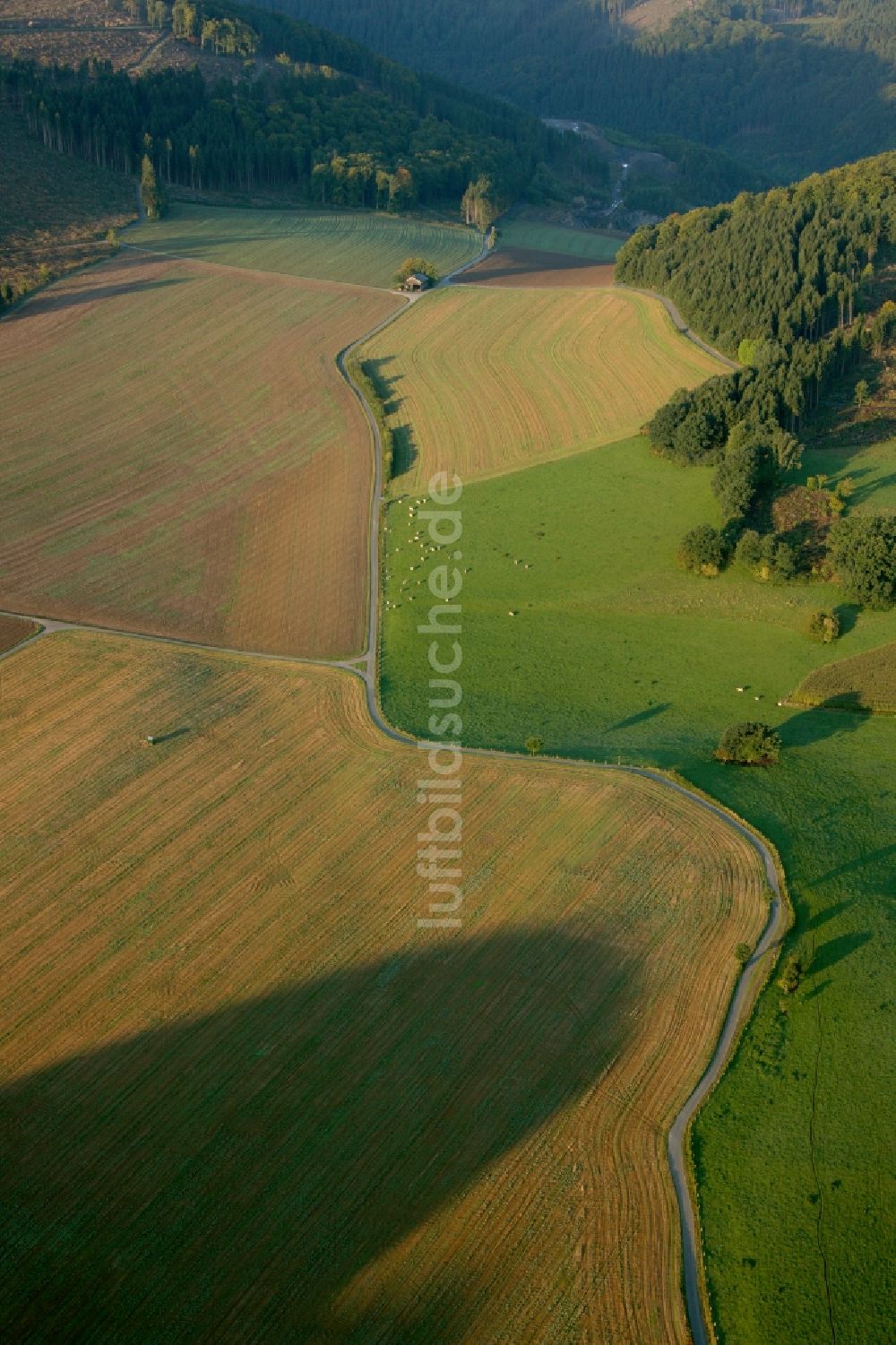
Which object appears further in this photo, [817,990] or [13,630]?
[13,630]

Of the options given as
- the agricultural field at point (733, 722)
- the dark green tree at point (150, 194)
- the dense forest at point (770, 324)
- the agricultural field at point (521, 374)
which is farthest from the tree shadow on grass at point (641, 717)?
the dark green tree at point (150, 194)

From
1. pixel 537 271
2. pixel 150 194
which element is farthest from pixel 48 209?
pixel 537 271

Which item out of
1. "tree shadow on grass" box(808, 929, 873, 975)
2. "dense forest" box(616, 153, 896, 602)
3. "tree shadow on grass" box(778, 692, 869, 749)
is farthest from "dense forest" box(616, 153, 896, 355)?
"tree shadow on grass" box(808, 929, 873, 975)

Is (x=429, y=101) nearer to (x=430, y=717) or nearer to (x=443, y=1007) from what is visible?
(x=430, y=717)

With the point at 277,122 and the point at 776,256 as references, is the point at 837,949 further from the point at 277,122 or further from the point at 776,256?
the point at 277,122

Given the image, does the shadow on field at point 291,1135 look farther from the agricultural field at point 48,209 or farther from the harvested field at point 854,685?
the agricultural field at point 48,209

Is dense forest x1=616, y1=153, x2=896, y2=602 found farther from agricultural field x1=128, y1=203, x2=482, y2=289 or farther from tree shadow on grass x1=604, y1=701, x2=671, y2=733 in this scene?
agricultural field x1=128, y1=203, x2=482, y2=289
